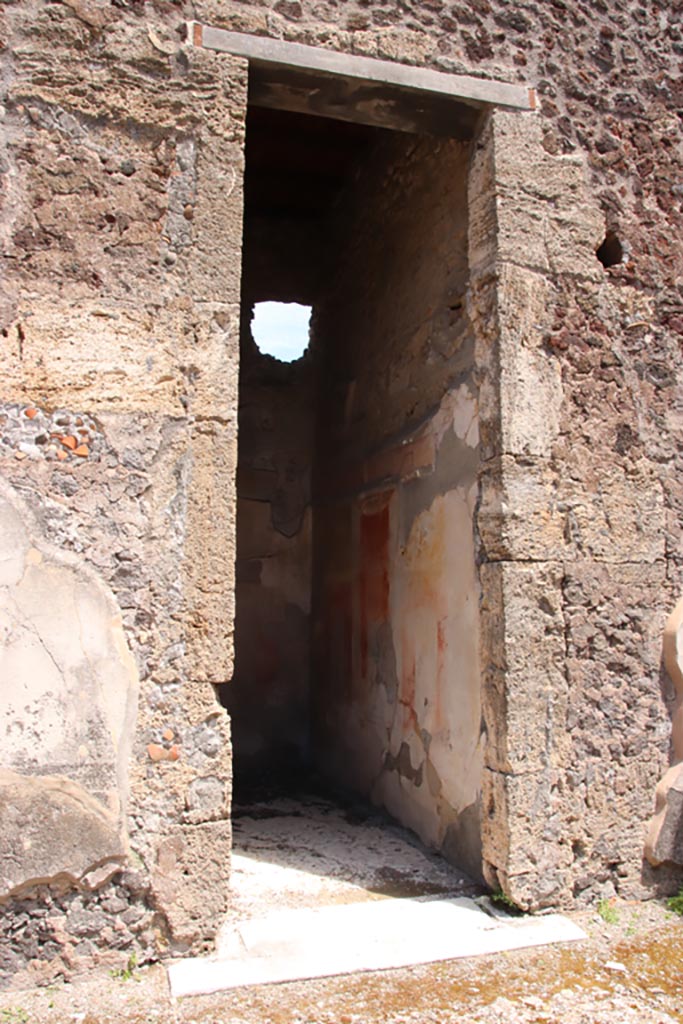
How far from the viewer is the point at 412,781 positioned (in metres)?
4.34

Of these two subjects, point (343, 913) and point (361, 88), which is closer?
point (343, 913)

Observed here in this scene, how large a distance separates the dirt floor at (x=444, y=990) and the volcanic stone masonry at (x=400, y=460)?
140 mm

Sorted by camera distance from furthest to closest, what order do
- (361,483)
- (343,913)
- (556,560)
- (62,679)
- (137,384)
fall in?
(361,483)
(556,560)
(343,913)
(137,384)
(62,679)

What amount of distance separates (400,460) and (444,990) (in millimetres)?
2636

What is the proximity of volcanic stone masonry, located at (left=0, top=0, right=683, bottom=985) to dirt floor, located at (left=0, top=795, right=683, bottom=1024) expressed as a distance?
14 cm

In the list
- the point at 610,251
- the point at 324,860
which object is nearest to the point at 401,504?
the point at 610,251

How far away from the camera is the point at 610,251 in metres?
3.86

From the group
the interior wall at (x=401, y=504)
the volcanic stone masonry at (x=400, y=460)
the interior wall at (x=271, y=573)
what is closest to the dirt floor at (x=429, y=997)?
the volcanic stone masonry at (x=400, y=460)

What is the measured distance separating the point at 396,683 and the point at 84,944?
86.0 inches

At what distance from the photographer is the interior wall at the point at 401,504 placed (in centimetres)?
389

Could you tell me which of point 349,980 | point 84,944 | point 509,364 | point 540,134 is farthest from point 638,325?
point 84,944

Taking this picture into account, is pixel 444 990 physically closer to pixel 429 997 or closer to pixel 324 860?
pixel 429 997

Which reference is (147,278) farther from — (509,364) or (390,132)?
(390,132)

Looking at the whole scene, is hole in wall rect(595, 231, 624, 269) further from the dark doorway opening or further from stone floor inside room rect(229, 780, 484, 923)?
stone floor inside room rect(229, 780, 484, 923)
